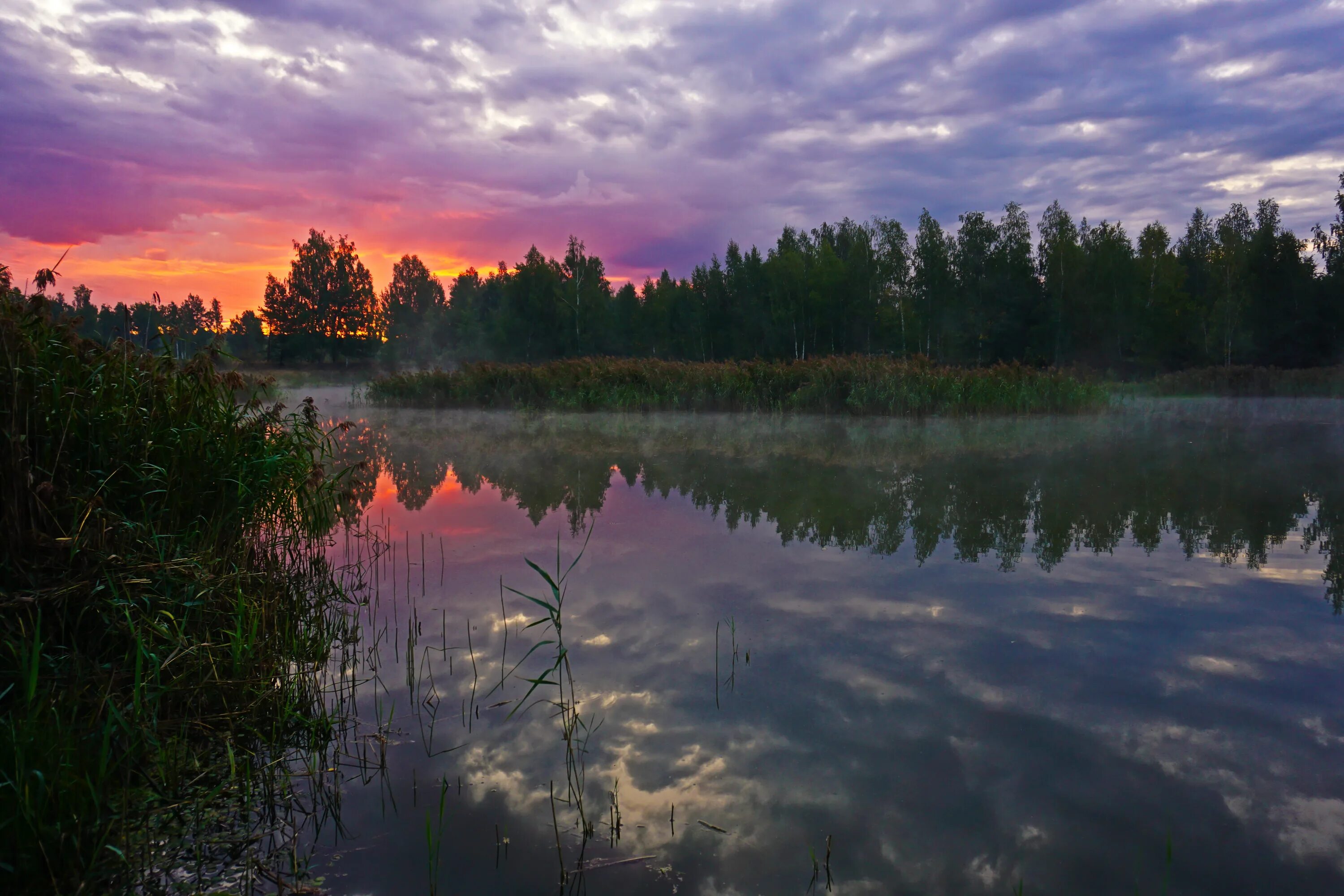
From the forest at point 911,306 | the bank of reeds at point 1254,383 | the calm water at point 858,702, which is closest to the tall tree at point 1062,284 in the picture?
the forest at point 911,306

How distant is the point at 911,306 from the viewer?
4659 centimetres

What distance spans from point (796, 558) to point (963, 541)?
157cm

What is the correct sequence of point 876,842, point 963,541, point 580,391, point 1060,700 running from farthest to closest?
point 580,391 < point 963,541 < point 1060,700 < point 876,842

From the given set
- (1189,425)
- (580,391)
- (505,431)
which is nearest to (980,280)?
(1189,425)

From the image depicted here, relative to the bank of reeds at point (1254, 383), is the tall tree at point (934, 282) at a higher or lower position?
higher

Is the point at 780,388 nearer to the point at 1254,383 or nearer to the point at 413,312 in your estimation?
the point at 1254,383

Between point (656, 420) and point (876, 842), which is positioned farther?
point (656, 420)

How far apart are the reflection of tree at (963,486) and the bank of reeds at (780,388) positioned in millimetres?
4109

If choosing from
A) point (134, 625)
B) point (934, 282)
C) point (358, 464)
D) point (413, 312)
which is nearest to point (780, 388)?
point (358, 464)

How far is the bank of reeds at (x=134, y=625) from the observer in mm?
2014

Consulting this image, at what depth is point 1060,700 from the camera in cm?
319

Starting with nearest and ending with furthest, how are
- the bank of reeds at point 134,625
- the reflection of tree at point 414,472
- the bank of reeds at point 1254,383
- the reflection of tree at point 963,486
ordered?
Result: the bank of reeds at point 134,625, the reflection of tree at point 963,486, the reflection of tree at point 414,472, the bank of reeds at point 1254,383

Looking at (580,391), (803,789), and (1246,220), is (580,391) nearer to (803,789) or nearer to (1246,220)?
(803,789)

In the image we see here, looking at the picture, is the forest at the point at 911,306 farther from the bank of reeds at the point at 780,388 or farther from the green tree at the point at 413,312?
the bank of reeds at the point at 780,388
